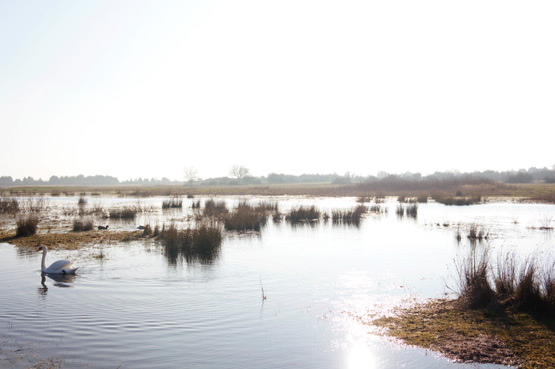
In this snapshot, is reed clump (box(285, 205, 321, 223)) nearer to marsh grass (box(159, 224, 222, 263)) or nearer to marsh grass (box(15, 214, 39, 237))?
marsh grass (box(159, 224, 222, 263))

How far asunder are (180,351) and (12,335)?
2.85 m

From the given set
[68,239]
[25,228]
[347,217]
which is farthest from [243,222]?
[25,228]

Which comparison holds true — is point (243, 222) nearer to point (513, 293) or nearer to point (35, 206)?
point (513, 293)

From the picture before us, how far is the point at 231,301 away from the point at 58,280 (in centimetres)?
488

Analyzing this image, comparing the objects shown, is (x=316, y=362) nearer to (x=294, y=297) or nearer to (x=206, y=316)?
(x=206, y=316)

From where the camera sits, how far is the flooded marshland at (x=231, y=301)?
6332mm

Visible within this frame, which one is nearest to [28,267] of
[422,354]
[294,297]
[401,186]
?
[294,297]

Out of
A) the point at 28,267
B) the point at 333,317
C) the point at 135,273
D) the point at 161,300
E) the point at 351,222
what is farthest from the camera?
the point at 351,222

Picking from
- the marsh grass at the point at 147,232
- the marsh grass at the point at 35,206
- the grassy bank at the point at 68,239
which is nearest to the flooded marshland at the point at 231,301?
the grassy bank at the point at 68,239

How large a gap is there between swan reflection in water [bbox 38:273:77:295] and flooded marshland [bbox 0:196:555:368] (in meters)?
0.05

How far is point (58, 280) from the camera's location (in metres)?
10.9

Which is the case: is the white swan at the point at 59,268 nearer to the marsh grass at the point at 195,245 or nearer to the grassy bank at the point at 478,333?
the marsh grass at the point at 195,245

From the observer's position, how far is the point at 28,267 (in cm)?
1250

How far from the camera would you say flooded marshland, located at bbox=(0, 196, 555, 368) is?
6332mm
